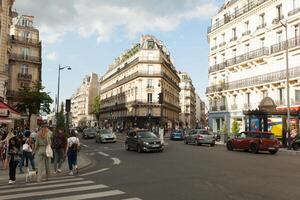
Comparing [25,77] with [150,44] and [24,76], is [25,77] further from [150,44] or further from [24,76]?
[150,44]

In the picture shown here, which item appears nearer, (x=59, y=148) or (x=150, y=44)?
(x=59, y=148)

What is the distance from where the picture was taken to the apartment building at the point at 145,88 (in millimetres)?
74062

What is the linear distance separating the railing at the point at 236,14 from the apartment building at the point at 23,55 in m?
30.3

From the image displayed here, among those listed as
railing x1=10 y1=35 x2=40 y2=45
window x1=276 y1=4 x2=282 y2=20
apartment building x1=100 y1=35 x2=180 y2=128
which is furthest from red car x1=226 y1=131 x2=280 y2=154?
railing x1=10 y1=35 x2=40 y2=45

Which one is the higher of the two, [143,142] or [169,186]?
[143,142]

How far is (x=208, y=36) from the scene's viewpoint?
180ft

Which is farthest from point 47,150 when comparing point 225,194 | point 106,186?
point 225,194

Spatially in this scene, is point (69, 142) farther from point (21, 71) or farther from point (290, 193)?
point (21, 71)

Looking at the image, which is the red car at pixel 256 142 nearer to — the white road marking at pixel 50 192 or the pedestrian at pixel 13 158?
the white road marking at pixel 50 192

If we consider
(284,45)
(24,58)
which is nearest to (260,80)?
(284,45)

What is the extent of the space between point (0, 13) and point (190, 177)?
77.2 feet

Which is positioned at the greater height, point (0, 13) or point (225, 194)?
point (0, 13)

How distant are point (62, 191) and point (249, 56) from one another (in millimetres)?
38539

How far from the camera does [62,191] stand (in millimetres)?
9477
